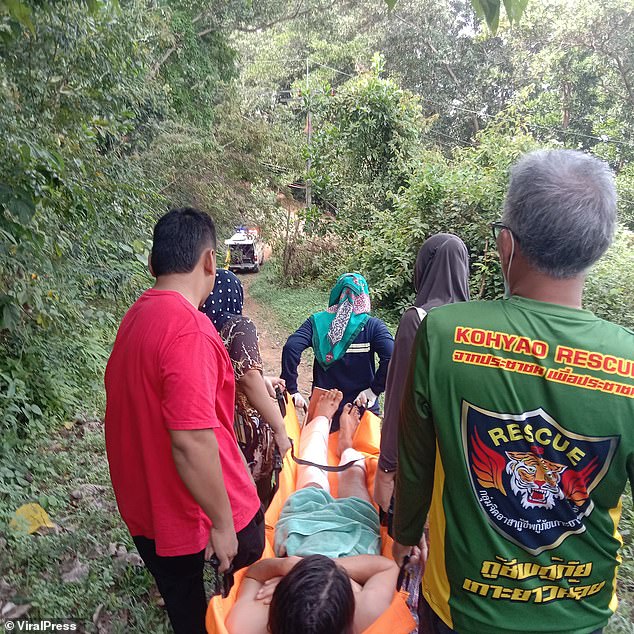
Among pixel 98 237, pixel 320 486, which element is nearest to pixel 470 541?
pixel 320 486

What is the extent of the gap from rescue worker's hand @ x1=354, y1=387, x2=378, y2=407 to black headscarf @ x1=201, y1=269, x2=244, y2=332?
1103 mm

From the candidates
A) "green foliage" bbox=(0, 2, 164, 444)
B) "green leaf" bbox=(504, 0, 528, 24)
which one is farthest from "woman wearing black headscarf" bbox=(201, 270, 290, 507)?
"green leaf" bbox=(504, 0, 528, 24)

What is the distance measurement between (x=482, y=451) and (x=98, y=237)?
515 centimetres

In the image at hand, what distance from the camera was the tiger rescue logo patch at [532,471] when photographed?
1.00 metres

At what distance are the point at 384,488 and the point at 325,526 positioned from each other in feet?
1.18

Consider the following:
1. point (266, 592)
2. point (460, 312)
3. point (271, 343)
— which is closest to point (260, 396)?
point (266, 592)

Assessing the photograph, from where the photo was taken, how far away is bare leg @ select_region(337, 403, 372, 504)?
248cm

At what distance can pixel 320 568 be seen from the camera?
1481 mm

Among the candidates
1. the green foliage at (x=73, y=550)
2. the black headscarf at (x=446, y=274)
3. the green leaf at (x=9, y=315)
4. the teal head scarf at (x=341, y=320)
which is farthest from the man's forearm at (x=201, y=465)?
the green leaf at (x=9, y=315)

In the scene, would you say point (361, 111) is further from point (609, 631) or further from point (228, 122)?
point (609, 631)

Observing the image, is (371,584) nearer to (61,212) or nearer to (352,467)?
(352,467)

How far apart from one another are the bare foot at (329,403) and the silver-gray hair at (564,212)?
212 centimetres

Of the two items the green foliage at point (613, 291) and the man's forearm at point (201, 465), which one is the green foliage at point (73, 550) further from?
the green foliage at point (613, 291)

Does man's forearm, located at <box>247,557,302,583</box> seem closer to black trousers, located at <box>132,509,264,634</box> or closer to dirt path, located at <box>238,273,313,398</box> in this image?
black trousers, located at <box>132,509,264,634</box>
